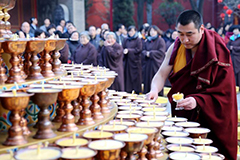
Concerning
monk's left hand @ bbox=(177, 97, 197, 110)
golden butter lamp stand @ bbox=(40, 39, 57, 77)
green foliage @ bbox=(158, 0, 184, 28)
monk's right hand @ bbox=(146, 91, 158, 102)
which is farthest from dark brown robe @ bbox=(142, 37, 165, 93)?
green foliage @ bbox=(158, 0, 184, 28)

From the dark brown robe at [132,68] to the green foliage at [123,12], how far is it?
883 centimetres

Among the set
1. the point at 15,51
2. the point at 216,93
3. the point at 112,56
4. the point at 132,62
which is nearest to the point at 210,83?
the point at 216,93

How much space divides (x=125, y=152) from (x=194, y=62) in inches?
53.9

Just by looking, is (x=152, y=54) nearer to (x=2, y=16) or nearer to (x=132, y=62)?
(x=132, y=62)

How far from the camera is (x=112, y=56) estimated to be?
8117 millimetres

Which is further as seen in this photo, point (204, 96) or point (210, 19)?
point (210, 19)

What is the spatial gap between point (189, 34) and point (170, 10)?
17.4 m

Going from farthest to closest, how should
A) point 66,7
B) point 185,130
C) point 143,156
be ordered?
point 66,7 → point 185,130 → point 143,156

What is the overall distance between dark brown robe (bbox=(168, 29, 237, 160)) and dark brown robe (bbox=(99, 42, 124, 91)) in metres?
4.99

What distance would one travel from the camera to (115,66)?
327 inches

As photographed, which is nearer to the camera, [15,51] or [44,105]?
[44,105]

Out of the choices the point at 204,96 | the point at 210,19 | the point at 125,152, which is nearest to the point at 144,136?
the point at 125,152

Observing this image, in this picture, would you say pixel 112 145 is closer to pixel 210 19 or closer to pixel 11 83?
pixel 11 83

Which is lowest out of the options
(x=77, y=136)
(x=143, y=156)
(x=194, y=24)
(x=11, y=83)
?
(x=143, y=156)
